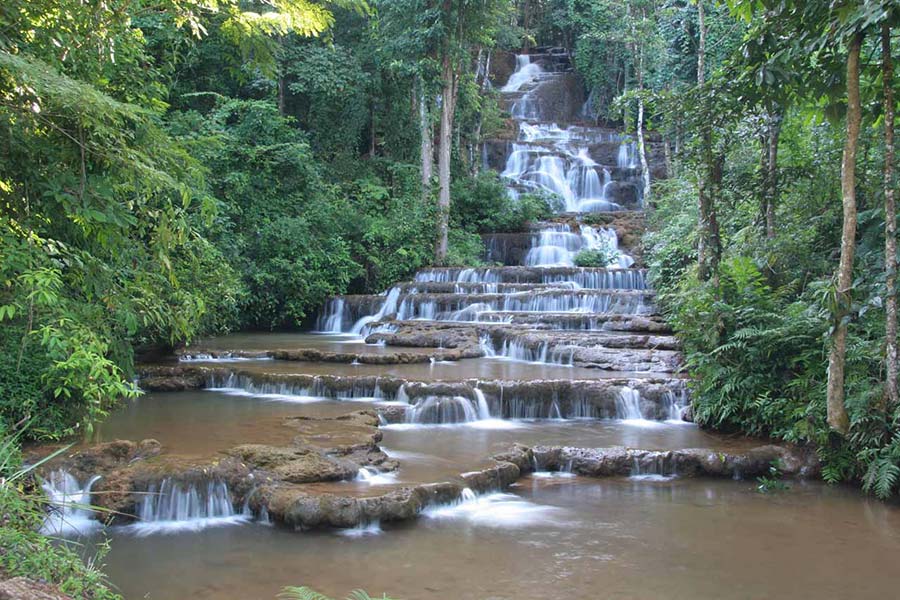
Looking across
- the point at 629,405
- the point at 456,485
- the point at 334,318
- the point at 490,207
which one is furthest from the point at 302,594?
the point at 490,207

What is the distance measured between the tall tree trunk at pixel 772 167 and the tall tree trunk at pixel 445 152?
1197 centimetres

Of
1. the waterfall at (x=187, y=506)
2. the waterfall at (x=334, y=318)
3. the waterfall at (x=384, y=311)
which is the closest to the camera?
the waterfall at (x=187, y=506)

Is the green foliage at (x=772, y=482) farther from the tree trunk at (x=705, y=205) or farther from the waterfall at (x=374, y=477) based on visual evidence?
the waterfall at (x=374, y=477)

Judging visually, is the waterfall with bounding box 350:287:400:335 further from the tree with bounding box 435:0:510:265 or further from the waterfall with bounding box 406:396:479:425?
the waterfall with bounding box 406:396:479:425

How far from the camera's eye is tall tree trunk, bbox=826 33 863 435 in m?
6.53

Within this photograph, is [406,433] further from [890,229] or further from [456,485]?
[890,229]

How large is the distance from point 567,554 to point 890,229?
14.0ft

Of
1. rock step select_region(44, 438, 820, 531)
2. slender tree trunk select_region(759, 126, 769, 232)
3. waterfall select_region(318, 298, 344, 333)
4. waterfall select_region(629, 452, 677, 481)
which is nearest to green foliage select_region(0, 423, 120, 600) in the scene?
rock step select_region(44, 438, 820, 531)

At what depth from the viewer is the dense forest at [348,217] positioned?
5.25m

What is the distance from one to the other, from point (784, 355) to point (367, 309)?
11.6m

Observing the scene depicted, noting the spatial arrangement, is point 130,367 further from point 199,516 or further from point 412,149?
point 412,149

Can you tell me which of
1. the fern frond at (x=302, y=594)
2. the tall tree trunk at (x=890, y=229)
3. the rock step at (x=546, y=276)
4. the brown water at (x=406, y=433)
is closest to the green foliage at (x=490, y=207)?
the rock step at (x=546, y=276)

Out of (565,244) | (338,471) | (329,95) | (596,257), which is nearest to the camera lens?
(338,471)

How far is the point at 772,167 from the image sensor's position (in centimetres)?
962
